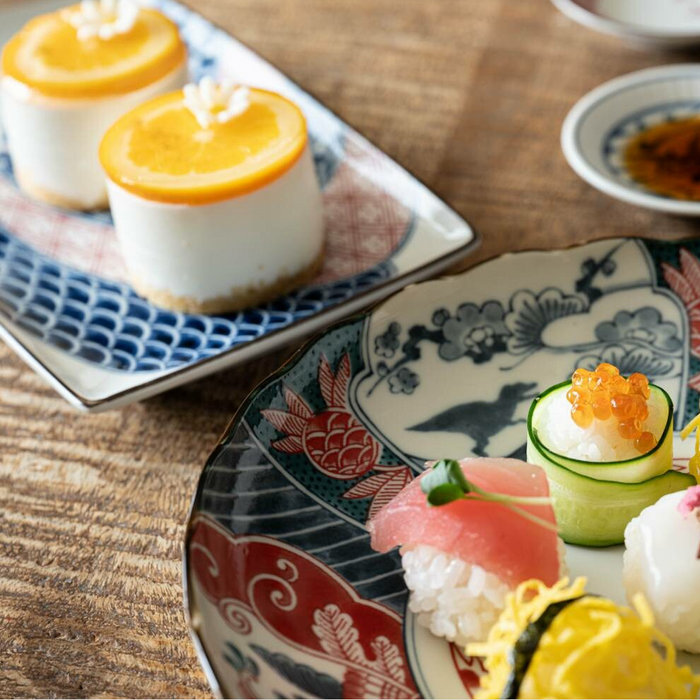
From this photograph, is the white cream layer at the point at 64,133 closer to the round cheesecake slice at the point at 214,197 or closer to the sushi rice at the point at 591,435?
the round cheesecake slice at the point at 214,197

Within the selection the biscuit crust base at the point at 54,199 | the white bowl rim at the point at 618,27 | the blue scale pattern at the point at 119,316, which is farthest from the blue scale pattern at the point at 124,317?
the white bowl rim at the point at 618,27

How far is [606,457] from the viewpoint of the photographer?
56.3 inches

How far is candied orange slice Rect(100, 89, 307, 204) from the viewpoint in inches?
75.3

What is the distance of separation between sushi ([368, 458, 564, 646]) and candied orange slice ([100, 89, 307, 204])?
0.84 m

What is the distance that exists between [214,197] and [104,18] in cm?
79

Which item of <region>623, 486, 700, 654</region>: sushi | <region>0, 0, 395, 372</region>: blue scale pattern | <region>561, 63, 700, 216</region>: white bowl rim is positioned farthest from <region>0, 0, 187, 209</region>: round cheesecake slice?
<region>623, 486, 700, 654</region>: sushi

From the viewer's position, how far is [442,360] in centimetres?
172

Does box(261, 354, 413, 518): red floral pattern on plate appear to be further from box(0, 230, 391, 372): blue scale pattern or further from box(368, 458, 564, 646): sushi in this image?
box(0, 230, 391, 372): blue scale pattern

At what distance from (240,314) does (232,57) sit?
995 millimetres

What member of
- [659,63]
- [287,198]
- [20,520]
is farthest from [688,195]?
[20,520]

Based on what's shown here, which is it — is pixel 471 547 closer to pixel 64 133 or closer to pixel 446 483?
pixel 446 483

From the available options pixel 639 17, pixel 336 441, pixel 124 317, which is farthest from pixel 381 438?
pixel 639 17

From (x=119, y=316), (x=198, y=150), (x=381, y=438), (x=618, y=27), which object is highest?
(x=198, y=150)

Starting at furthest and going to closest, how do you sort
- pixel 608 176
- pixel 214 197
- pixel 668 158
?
pixel 668 158 → pixel 608 176 → pixel 214 197
